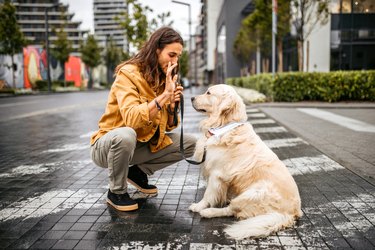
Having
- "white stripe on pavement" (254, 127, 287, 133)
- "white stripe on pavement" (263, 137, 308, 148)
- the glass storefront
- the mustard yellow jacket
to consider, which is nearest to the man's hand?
the mustard yellow jacket

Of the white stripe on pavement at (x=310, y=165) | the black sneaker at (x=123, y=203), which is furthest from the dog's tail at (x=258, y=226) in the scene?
the white stripe on pavement at (x=310, y=165)

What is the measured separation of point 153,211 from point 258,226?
1.30 meters

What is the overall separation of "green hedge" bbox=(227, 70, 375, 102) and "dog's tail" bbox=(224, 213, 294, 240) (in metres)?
15.6

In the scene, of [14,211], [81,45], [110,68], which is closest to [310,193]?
[14,211]

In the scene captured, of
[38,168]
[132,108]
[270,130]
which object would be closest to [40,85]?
[270,130]

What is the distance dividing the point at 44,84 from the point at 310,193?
4547 cm

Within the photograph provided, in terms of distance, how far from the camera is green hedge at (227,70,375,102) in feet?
57.6

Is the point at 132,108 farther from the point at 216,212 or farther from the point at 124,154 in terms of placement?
the point at 216,212

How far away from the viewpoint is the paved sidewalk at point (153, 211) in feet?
10.6

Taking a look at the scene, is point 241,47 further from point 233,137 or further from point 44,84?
point 233,137

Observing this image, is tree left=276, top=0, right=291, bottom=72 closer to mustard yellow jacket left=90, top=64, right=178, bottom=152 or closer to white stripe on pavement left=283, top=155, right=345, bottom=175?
white stripe on pavement left=283, top=155, right=345, bottom=175

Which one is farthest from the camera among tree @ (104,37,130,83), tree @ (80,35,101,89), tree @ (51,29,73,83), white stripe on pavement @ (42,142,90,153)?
tree @ (104,37,130,83)

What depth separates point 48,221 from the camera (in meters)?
3.73

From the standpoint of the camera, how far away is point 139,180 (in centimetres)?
461
